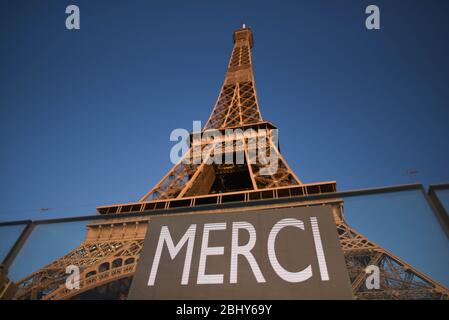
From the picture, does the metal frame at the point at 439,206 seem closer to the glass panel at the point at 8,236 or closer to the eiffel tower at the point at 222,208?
the eiffel tower at the point at 222,208

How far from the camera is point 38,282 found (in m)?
5.26

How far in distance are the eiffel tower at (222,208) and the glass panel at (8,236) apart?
526 mm

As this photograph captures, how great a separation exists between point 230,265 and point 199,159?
2040cm

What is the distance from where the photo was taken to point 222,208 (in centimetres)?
397

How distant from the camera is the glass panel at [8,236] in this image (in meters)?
4.25

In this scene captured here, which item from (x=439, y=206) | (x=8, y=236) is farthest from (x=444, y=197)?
(x=8, y=236)

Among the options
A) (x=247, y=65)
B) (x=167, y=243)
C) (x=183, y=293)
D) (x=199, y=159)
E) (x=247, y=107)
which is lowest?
(x=183, y=293)

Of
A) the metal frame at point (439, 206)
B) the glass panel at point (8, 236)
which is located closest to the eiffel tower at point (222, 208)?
the glass panel at point (8, 236)

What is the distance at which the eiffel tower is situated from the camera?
5.05 meters

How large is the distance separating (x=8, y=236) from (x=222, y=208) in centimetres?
325

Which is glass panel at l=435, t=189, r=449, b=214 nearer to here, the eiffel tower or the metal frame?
the metal frame
